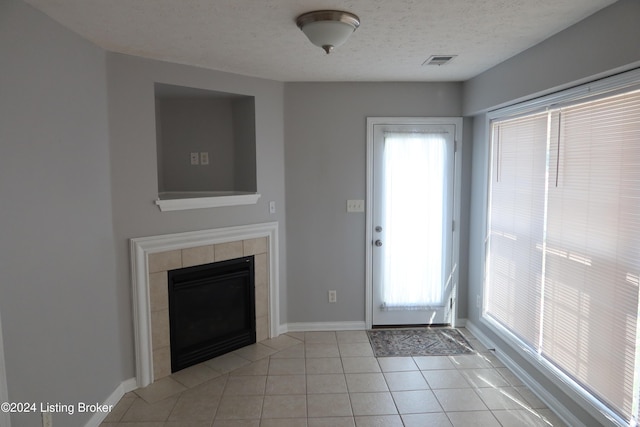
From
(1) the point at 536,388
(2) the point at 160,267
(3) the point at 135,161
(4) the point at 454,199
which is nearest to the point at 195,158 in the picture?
(3) the point at 135,161

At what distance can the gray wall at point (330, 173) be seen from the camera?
3.89 meters

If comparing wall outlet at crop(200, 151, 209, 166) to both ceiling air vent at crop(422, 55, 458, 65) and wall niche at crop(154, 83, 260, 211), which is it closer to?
wall niche at crop(154, 83, 260, 211)

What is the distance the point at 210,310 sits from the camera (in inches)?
137

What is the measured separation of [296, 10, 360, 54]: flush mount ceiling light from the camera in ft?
6.88

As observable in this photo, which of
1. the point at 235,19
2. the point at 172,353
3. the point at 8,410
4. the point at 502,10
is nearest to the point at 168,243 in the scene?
the point at 172,353

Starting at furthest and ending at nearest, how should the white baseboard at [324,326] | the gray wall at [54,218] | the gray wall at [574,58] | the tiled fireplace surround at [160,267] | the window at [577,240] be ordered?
the white baseboard at [324,326]
the tiled fireplace surround at [160,267]
the window at [577,240]
the gray wall at [574,58]
the gray wall at [54,218]

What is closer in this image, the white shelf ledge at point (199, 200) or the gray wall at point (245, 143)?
the white shelf ledge at point (199, 200)

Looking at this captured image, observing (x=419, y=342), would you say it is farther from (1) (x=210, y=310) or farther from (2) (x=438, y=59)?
(2) (x=438, y=59)

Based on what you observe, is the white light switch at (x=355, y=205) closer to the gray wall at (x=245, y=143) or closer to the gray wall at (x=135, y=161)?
the gray wall at (x=245, y=143)

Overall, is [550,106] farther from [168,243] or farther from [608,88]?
[168,243]

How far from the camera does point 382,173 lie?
3.96m

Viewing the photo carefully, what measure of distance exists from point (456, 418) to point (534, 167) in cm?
179

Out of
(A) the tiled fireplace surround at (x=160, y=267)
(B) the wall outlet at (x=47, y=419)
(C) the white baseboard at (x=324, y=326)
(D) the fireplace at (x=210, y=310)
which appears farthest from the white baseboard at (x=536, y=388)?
(B) the wall outlet at (x=47, y=419)

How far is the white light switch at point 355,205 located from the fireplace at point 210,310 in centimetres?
106
